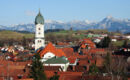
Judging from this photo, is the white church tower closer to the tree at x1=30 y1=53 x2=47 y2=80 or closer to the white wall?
the white wall

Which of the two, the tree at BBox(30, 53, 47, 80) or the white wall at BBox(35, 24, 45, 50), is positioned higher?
the white wall at BBox(35, 24, 45, 50)

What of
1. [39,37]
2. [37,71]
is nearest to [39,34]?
[39,37]

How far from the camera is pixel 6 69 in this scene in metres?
42.5

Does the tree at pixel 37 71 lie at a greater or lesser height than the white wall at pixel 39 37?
lesser

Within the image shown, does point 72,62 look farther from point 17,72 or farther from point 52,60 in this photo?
point 17,72

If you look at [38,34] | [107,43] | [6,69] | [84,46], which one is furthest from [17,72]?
[107,43]

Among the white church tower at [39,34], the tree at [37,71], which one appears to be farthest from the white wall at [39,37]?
the tree at [37,71]

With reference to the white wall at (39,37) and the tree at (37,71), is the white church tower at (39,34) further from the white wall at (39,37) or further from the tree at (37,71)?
the tree at (37,71)

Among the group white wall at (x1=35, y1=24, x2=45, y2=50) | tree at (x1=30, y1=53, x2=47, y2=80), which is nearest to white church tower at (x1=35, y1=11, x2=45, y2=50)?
white wall at (x1=35, y1=24, x2=45, y2=50)

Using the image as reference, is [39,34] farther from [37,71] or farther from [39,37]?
[37,71]

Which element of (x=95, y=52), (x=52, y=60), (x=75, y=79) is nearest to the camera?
(x=75, y=79)

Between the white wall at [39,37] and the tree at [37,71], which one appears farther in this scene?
the white wall at [39,37]

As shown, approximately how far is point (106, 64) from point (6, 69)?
14.0 metres

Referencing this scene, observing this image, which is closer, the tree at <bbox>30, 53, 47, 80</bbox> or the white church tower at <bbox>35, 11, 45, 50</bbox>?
the tree at <bbox>30, 53, 47, 80</bbox>
